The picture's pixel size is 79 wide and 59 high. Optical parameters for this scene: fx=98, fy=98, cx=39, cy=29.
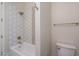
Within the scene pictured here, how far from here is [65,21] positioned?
3.88 ft

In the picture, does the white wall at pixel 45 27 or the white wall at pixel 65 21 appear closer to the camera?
the white wall at pixel 65 21

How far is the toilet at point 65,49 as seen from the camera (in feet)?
3.51

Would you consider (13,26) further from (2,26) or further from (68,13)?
(68,13)

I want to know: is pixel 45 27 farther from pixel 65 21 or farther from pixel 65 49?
pixel 65 49

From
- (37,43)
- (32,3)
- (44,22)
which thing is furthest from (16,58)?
(32,3)

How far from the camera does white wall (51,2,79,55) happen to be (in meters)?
1.09

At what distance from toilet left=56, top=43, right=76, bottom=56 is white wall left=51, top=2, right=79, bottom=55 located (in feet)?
0.14

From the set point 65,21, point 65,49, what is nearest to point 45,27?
point 65,21

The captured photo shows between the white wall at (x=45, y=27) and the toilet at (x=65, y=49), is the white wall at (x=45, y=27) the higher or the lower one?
the higher one

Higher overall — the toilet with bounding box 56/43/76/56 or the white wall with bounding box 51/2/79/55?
the white wall with bounding box 51/2/79/55

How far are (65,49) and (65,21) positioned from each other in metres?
0.33

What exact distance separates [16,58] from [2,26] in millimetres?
614

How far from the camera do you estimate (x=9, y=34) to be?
135 cm

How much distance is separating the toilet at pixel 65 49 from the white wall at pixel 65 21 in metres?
0.04
